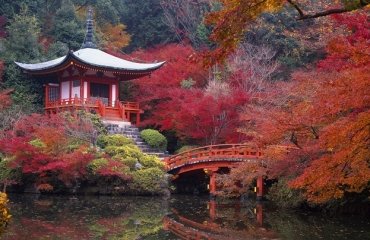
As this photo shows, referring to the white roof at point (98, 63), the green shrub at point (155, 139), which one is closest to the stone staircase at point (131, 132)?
the green shrub at point (155, 139)

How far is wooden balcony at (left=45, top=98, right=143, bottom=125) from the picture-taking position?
86.5 ft

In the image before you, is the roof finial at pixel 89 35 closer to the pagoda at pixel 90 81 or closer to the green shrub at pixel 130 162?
the pagoda at pixel 90 81

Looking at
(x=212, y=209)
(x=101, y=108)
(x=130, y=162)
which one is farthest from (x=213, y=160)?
(x=101, y=108)

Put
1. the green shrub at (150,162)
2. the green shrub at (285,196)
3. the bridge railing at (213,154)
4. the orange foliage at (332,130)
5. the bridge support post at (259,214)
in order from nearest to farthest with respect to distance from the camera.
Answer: the orange foliage at (332,130), the bridge support post at (259,214), the green shrub at (285,196), the bridge railing at (213,154), the green shrub at (150,162)

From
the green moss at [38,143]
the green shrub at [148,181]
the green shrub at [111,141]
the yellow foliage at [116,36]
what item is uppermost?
the yellow foliage at [116,36]

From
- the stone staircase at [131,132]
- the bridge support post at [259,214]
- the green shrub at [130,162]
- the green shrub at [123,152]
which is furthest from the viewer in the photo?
the stone staircase at [131,132]

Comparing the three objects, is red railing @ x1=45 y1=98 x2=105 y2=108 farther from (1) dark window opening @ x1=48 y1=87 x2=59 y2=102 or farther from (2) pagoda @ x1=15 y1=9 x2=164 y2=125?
(1) dark window opening @ x1=48 y1=87 x2=59 y2=102

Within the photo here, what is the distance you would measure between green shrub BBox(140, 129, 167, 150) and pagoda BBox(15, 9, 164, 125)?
2383mm

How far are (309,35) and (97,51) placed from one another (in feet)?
37.4

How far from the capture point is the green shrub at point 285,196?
16750 millimetres

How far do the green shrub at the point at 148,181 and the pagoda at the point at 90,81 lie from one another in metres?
6.95

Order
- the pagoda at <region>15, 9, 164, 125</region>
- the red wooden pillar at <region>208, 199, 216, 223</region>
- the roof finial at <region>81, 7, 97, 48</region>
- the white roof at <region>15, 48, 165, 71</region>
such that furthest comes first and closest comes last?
1. the roof finial at <region>81, 7, 97, 48</region>
2. the white roof at <region>15, 48, 165, 71</region>
3. the pagoda at <region>15, 9, 164, 125</region>
4. the red wooden pillar at <region>208, 199, 216, 223</region>

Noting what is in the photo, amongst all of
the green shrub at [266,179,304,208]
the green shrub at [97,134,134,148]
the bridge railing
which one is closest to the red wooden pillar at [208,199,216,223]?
the bridge railing

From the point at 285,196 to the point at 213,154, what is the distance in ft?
14.1
